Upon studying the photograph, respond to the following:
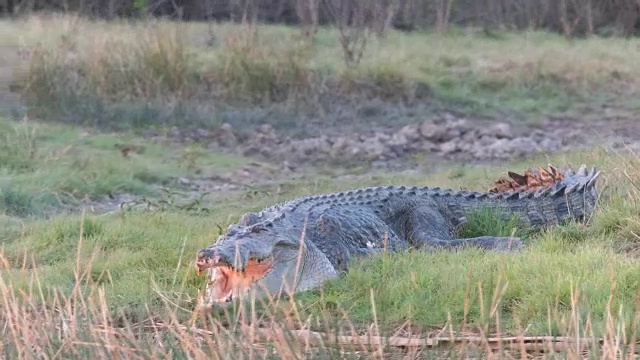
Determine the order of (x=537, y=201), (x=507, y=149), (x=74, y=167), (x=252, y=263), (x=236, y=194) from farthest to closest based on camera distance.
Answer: (x=507, y=149)
(x=74, y=167)
(x=236, y=194)
(x=537, y=201)
(x=252, y=263)

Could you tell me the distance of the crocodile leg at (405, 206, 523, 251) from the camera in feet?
14.3

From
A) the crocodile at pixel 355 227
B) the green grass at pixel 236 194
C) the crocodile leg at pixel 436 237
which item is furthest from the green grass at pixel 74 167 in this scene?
the crocodile leg at pixel 436 237

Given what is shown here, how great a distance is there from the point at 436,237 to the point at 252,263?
1365 millimetres

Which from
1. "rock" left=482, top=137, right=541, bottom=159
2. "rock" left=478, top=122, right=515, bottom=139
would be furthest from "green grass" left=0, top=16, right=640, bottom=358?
"rock" left=478, top=122, right=515, bottom=139

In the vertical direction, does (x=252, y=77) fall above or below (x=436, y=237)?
below

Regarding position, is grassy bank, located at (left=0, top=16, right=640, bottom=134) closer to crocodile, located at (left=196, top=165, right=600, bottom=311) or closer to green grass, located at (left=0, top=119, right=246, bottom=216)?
green grass, located at (left=0, top=119, right=246, bottom=216)

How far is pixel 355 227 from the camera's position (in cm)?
436

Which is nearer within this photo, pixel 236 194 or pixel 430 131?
pixel 236 194

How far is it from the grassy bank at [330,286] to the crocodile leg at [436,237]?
0.18 m

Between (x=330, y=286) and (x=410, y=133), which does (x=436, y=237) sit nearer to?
(x=330, y=286)

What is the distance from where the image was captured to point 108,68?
451 inches

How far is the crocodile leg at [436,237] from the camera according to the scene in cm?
436

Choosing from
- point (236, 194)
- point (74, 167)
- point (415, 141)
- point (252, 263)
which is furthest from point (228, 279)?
point (415, 141)

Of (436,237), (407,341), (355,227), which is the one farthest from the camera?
(436,237)
